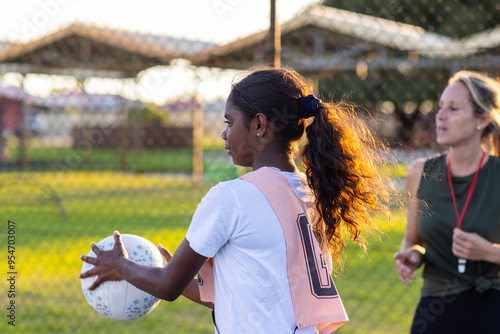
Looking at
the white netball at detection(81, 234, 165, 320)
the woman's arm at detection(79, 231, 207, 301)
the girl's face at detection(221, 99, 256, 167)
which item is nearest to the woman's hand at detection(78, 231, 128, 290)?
the woman's arm at detection(79, 231, 207, 301)

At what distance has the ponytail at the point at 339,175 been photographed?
173cm

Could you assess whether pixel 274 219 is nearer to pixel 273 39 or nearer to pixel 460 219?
pixel 460 219

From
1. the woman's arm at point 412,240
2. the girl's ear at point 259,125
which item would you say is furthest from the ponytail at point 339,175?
the woman's arm at point 412,240

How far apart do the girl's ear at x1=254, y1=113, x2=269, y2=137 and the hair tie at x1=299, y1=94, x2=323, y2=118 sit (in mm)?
125

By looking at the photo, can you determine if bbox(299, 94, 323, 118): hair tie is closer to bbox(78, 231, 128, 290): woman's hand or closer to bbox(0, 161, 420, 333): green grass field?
bbox(0, 161, 420, 333): green grass field

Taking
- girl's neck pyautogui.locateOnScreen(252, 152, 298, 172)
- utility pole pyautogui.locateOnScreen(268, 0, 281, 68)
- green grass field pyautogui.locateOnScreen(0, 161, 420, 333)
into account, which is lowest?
green grass field pyautogui.locateOnScreen(0, 161, 420, 333)

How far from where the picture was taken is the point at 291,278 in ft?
5.15

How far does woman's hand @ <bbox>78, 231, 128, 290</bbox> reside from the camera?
5.65ft

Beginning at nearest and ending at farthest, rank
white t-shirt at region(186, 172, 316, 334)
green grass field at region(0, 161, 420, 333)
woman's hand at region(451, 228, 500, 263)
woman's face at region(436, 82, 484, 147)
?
white t-shirt at region(186, 172, 316, 334)
woman's hand at region(451, 228, 500, 263)
woman's face at region(436, 82, 484, 147)
green grass field at region(0, 161, 420, 333)

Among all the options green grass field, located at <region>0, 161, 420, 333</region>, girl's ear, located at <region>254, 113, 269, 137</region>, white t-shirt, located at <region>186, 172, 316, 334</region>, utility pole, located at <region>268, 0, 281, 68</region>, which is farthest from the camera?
green grass field, located at <region>0, 161, 420, 333</region>

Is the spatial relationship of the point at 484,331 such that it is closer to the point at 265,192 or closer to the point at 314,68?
the point at 265,192

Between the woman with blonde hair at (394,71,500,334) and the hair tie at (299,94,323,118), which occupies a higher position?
the hair tie at (299,94,323,118)

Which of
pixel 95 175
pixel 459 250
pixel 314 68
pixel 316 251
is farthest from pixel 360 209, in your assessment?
pixel 95 175

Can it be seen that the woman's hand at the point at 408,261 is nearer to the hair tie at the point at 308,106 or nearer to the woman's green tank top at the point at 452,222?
the woman's green tank top at the point at 452,222
